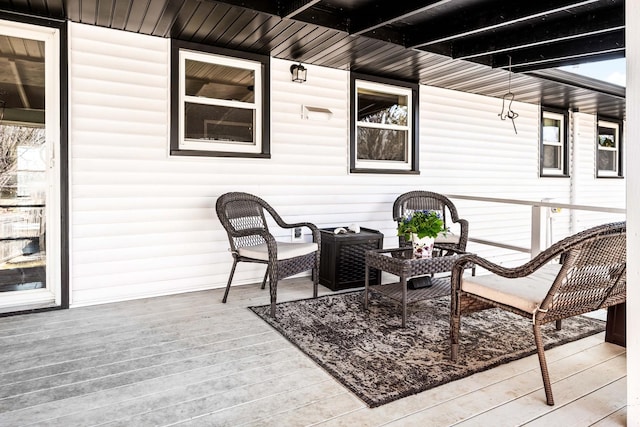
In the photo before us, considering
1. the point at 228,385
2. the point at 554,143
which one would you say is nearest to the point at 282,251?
the point at 228,385

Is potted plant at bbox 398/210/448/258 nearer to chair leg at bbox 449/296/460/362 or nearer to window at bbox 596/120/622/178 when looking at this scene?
chair leg at bbox 449/296/460/362

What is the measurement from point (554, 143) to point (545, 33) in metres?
4.00

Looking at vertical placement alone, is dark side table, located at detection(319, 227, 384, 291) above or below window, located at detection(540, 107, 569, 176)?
below

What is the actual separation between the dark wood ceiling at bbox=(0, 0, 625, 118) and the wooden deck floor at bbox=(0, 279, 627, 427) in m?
2.46

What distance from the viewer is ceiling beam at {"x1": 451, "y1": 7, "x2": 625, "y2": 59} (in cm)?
337

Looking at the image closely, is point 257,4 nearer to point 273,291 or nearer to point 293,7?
point 293,7

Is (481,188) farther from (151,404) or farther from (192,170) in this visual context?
(151,404)

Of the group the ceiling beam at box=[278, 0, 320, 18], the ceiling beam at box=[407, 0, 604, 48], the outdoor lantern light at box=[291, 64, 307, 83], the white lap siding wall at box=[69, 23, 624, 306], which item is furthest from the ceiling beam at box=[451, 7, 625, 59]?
the ceiling beam at box=[278, 0, 320, 18]

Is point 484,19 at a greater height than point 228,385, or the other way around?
point 484,19

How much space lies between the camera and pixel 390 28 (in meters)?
3.89

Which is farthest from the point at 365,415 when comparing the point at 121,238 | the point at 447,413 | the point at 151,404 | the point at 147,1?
the point at 147,1

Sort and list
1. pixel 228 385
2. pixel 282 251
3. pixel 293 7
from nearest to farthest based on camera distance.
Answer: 1. pixel 228 385
2. pixel 293 7
3. pixel 282 251

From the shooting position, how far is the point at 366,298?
3500mm

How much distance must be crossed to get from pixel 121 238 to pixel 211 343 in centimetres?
162
